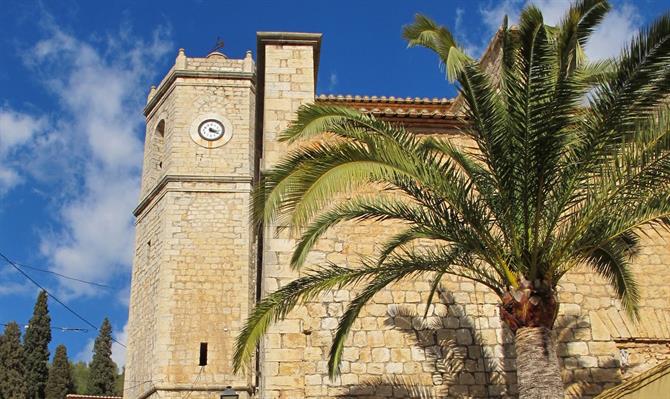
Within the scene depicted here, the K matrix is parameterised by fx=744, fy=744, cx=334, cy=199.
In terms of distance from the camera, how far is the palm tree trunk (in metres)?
6.49

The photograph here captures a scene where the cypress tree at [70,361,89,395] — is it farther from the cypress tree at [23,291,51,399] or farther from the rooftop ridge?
the rooftop ridge

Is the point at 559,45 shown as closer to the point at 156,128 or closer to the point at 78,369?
the point at 156,128

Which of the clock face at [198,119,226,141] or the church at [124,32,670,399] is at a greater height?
the clock face at [198,119,226,141]

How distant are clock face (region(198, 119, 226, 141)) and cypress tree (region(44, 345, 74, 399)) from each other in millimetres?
19482

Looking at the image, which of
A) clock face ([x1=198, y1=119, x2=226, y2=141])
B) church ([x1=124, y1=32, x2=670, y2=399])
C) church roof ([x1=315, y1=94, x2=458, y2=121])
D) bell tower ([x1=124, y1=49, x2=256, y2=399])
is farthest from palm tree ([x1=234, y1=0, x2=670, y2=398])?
clock face ([x1=198, y1=119, x2=226, y2=141])

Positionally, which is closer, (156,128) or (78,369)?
(156,128)

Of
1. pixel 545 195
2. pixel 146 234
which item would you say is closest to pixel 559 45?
pixel 545 195

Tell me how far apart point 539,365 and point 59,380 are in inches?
1305

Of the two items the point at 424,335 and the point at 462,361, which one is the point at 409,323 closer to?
the point at 424,335

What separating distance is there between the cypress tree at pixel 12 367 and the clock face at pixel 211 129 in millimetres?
18286

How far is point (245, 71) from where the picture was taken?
22250mm

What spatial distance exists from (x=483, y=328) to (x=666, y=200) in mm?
3588

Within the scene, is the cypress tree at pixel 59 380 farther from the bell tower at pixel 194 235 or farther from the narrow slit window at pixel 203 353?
the narrow slit window at pixel 203 353

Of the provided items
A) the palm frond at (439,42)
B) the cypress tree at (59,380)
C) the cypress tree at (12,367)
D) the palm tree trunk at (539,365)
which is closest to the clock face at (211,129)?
the palm frond at (439,42)
